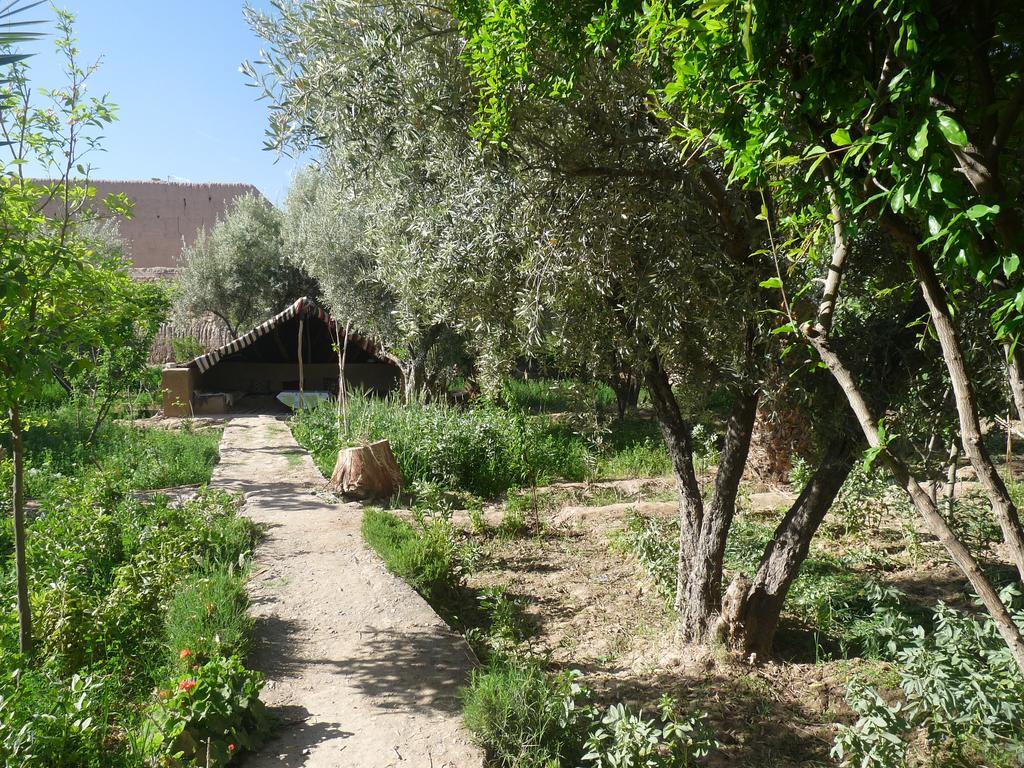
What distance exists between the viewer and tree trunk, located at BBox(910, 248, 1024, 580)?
1.64m

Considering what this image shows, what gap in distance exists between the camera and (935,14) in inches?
66.1

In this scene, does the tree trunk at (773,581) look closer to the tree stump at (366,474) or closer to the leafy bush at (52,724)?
the leafy bush at (52,724)

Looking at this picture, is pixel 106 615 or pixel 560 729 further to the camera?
pixel 106 615

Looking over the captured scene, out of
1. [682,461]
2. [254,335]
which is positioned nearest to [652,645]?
[682,461]

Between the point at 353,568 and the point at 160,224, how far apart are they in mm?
26904

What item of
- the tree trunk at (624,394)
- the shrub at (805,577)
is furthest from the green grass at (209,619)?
the tree trunk at (624,394)

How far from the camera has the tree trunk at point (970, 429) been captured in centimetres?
164

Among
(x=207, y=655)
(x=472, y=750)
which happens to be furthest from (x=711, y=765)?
(x=207, y=655)

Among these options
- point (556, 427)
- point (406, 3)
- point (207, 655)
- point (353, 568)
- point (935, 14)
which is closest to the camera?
point (935, 14)

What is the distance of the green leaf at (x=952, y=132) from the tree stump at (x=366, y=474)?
23.7ft

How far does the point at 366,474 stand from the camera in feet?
26.4

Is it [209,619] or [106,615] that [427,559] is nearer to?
[209,619]

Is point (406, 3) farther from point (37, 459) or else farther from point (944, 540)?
point (37, 459)

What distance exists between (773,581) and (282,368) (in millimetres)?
15236
